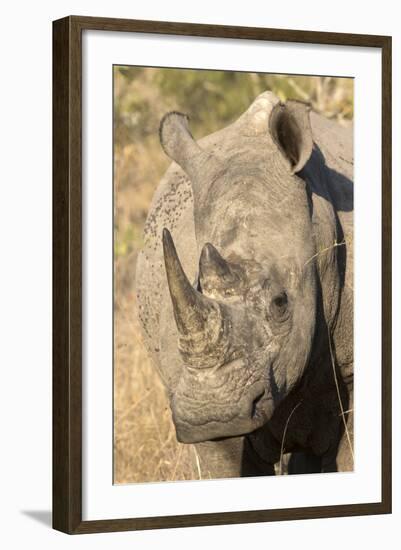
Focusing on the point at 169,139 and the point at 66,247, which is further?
the point at 169,139

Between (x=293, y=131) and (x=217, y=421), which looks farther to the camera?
(x=293, y=131)

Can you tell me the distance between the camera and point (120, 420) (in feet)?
26.3

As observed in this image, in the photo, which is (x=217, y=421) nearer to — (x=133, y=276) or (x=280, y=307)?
(x=280, y=307)

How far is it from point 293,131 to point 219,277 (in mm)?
760

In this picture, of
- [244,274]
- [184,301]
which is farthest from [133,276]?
[184,301]

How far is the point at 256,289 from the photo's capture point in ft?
26.0

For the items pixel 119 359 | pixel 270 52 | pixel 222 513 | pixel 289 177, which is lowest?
pixel 222 513

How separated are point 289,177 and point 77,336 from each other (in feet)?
4.08

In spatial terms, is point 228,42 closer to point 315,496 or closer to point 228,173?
point 228,173

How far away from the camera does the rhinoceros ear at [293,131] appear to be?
26.4 feet

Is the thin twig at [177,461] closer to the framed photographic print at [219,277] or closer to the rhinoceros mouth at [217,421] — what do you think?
the framed photographic print at [219,277]

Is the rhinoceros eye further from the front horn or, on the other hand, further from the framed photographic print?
the front horn
